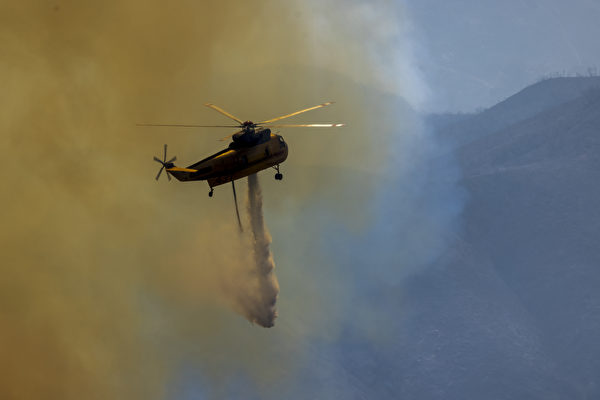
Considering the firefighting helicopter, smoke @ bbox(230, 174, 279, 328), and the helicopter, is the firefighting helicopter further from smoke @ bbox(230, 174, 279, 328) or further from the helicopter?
smoke @ bbox(230, 174, 279, 328)

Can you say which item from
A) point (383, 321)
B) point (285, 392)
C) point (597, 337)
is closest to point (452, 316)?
point (383, 321)

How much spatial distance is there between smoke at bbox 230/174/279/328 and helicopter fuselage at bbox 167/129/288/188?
12.8 m

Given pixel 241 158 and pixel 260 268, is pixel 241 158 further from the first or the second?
pixel 260 268

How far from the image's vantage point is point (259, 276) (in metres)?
97.3

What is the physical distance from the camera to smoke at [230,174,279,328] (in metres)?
91.8

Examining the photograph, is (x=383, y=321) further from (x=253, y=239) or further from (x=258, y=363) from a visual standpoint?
(x=253, y=239)

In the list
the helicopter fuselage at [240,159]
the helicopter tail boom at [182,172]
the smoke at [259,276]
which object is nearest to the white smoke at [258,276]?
the smoke at [259,276]

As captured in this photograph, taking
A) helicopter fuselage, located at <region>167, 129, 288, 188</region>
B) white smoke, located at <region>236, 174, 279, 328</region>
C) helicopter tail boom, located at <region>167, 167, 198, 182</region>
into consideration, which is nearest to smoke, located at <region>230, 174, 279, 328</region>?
white smoke, located at <region>236, 174, 279, 328</region>

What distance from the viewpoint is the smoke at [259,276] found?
9181cm

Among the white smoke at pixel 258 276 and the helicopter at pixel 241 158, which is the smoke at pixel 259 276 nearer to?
the white smoke at pixel 258 276

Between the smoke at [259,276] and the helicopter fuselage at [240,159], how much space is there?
12757 millimetres

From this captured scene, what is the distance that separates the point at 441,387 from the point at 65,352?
87107 mm

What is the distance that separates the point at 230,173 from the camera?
250 ft

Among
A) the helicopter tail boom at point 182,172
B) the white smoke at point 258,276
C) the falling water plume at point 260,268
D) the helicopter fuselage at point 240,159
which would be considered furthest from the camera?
the white smoke at point 258,276
